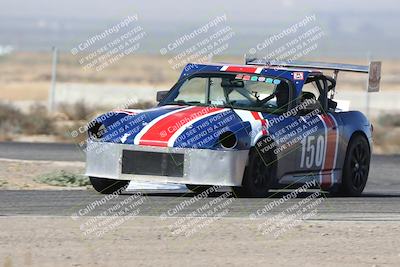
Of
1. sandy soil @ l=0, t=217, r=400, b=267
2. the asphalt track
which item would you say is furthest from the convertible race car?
sandy soil @ l=0, t=217, r=400, b=267

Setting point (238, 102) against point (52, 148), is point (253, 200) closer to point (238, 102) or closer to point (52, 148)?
point (238, 102)

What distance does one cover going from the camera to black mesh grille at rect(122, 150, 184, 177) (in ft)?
38.9

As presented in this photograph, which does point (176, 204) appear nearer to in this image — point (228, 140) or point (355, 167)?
point (228, 140)

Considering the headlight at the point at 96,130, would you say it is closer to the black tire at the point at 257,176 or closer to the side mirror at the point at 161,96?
the side mirror at the point at 161,96

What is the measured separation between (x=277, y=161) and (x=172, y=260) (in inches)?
165

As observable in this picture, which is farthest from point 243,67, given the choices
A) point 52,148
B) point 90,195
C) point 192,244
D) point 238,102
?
point 52,148

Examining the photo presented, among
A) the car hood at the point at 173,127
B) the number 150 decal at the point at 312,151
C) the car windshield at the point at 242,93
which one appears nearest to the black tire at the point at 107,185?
the car hood at the point at 173,127

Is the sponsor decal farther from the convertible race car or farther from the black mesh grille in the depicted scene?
the black mesh grille

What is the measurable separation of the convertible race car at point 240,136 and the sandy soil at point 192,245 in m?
1.53

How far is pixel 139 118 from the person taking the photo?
12.3 m

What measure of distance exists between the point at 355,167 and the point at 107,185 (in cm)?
329

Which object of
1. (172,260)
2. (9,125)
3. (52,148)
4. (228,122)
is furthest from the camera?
(9,125)

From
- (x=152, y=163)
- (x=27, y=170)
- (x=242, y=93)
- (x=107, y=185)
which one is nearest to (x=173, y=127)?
(x=152, y=163)

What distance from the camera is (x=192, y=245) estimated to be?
29.7 feet
